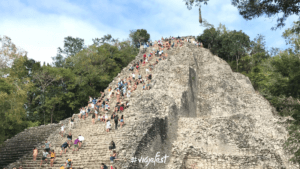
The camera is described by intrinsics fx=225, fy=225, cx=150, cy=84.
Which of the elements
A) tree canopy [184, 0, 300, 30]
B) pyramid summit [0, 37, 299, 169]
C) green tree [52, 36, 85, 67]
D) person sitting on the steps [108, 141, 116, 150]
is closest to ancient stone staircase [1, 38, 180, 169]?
pyramid summit [0, 37, 299, 169]

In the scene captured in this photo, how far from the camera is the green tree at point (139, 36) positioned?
56500mm

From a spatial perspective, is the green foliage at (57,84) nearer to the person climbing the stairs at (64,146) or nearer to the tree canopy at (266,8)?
the person climbing the stairs at (64,146)

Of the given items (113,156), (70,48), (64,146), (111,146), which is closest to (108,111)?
(64,146)

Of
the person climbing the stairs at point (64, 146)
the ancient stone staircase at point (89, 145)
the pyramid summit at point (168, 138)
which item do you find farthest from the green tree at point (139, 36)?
the person climbing the stairs at point (64, 146)

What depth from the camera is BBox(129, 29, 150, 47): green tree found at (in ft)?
185

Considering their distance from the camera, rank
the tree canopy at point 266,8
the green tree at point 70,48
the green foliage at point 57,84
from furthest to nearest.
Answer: the green tree at point 70,48
the green foliage at point 57,84
the tree canopy at point 266,8

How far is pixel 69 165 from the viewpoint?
41.1 feet

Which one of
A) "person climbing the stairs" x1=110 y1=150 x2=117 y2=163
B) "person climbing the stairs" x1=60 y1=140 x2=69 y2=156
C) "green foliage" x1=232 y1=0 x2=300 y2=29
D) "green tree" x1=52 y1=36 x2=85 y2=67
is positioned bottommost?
"person climbing the stairs" x1=110 y1=150 x2=117 y2=163

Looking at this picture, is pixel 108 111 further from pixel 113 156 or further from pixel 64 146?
pixel 113 156

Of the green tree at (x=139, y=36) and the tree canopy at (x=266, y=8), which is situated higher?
the green tree at (x=139, y=36)

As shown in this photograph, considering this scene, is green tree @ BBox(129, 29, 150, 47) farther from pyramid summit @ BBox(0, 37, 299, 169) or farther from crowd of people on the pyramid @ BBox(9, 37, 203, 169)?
pyramid summit @ BBox(0, 37, 299, 169)

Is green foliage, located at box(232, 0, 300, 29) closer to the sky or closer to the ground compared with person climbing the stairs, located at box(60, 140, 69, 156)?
closer to the sky

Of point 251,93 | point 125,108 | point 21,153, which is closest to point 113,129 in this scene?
point 125,108

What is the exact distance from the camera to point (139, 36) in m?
56.5
